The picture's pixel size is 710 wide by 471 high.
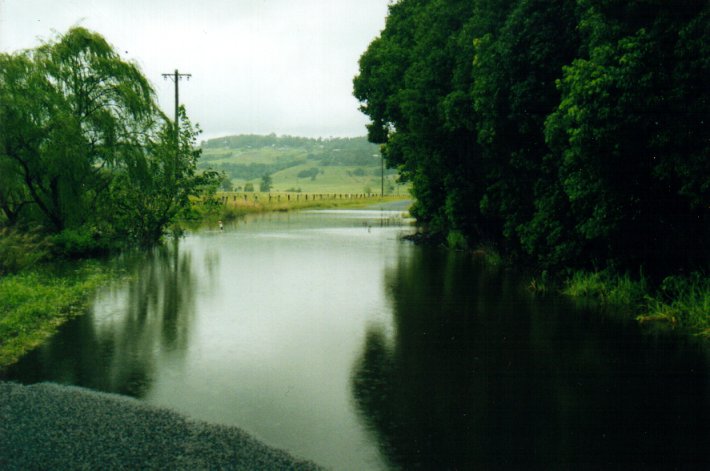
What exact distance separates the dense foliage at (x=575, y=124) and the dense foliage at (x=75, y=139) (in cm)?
998

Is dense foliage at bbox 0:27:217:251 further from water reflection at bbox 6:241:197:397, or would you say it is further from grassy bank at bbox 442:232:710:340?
grassy bank at bbox 442:232:710:340

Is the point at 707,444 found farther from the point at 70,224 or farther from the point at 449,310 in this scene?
the point at 70,224

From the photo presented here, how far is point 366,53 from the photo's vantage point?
3697 centimetres

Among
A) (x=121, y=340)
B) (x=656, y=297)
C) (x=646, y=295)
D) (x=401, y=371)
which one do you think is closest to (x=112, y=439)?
(x=401, y=371)

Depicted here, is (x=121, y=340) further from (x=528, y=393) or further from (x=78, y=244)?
(x=78, y=244)

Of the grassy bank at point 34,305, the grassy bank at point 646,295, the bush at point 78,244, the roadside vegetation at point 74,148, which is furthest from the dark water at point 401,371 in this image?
the roadside vegetation at point 74,148

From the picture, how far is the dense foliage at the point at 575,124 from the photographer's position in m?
11.2

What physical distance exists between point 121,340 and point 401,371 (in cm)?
489

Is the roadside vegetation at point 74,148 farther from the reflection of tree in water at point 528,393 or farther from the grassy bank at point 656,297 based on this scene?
the grassy bank at point 656,297

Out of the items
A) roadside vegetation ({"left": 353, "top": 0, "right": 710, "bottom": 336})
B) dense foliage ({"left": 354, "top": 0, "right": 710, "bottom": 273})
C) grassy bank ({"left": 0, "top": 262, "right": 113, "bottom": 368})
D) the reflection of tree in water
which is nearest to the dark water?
the reflection of tree in water

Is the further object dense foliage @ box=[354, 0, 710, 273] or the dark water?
dense foliage @ box=[354, 0, 710, 273]

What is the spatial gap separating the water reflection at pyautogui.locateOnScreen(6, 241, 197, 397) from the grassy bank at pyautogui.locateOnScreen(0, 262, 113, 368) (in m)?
0.30

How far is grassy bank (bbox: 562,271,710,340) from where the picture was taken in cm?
1220

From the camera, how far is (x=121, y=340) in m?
11.0
